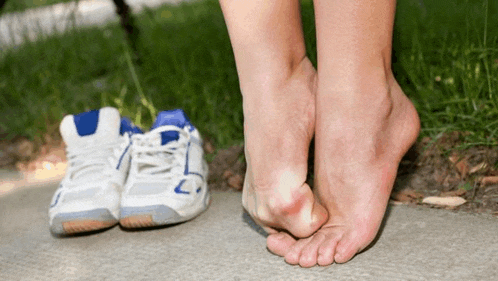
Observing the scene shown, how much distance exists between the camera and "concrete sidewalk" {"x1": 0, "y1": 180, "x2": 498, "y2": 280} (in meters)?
1.11

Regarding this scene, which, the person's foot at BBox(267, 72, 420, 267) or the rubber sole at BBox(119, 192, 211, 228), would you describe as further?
the rubber sole at BBox(119, 192, 211, 228)

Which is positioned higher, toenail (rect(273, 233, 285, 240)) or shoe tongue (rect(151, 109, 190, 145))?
shoe tongue (rect(151, 109, 190, 145))

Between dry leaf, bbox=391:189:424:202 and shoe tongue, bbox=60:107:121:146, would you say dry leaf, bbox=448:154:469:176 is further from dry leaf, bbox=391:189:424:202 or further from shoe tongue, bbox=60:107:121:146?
shoe tongue, bbox=60:107:121:146

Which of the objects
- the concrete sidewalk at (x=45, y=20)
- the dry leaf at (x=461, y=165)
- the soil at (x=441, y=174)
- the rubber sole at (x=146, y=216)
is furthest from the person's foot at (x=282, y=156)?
the concrete sidewalk at (x=45, y=20)

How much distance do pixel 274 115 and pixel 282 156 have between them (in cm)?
9

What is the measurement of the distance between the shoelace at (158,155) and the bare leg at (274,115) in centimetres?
34

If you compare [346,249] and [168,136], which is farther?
[168,136]

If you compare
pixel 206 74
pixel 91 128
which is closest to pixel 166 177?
pixel 91 128

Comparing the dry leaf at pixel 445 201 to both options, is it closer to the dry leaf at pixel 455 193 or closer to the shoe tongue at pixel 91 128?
the dry leaf at pixel 455 193

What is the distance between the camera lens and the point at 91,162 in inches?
63.0

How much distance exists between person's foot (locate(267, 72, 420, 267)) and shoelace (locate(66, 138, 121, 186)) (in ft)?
1.87

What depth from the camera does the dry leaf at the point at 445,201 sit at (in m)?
1.40

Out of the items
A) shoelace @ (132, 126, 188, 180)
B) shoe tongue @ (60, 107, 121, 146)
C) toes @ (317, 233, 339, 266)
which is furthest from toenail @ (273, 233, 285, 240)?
shoe tongue @ (60, 107, 121, 146)

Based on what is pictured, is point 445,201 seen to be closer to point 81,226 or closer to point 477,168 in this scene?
point 477,168
